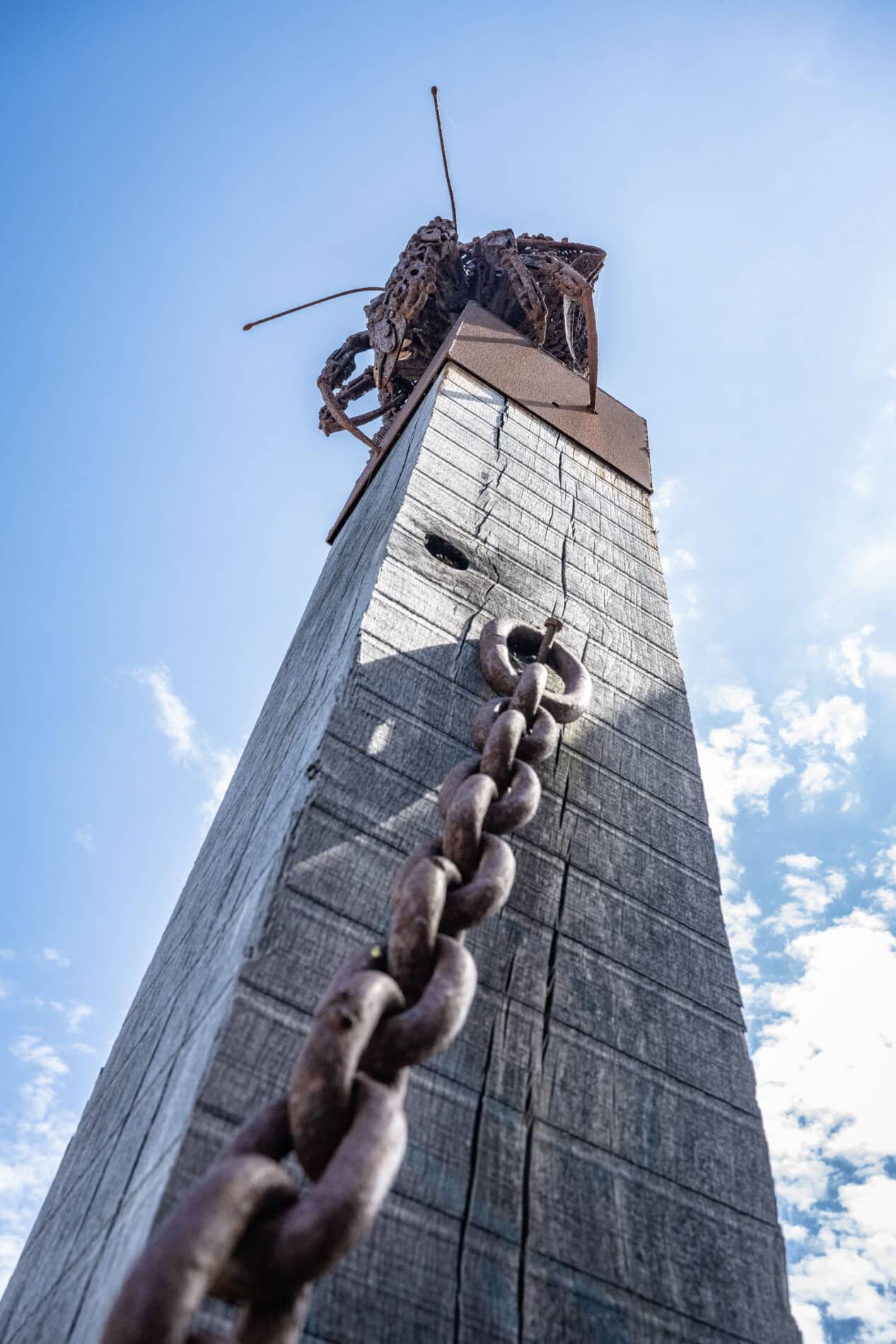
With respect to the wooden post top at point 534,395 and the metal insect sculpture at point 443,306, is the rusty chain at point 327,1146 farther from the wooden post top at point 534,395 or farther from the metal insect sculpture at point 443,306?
the metal insect sculpture at point 443,306

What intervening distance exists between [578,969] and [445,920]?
0.81 meters

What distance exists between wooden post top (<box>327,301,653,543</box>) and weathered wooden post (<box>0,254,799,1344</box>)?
100 centimetres

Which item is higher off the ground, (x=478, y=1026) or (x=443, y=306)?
(x=443, y=306)

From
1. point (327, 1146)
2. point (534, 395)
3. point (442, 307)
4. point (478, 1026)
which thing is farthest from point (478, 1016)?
point (442, 307)

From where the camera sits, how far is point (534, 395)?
Answer: 11.9 feet

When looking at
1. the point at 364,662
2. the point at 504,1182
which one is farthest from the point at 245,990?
the point at 364,662

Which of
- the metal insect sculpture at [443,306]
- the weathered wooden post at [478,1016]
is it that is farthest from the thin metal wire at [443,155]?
the weathered wooden post at [478,1016]

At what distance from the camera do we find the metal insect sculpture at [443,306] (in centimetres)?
440

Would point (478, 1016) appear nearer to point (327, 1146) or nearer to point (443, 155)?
point (327, 1146)

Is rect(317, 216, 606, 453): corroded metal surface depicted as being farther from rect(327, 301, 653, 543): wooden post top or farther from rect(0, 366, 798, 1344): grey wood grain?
rect(0, 366, 798, 1344): grey wood grain

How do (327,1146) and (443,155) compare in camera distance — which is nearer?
(327,1146)

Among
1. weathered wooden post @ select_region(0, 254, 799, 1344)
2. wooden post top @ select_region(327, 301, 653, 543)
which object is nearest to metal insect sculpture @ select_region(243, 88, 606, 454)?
wooden post top @ select_region(327, 301, 653, 543)

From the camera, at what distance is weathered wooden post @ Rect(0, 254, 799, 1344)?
4.17 ft

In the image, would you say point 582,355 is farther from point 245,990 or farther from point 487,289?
point 245,990
